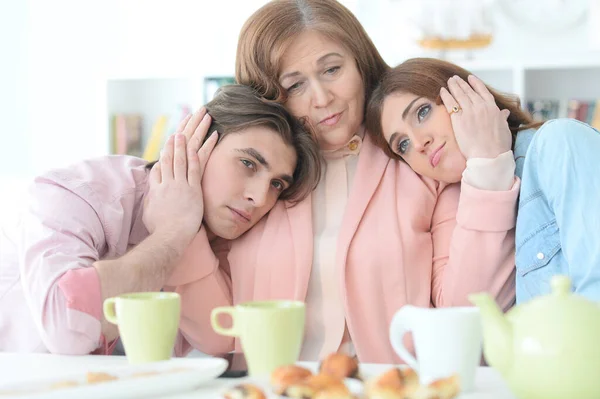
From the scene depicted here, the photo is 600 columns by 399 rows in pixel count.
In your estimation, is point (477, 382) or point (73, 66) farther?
point (73, 66)

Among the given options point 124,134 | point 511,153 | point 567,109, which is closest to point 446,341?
point 511,153

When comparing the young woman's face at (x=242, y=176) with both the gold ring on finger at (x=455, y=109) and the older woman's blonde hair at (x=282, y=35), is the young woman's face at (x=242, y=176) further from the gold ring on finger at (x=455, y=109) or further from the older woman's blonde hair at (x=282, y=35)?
the gold ring on finger at (x=455, y=109)

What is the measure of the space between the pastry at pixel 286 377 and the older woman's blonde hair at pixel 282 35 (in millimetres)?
993

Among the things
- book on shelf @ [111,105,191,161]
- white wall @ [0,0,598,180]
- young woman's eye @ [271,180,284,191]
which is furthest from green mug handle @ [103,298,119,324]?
white wall @ [0,0,598,180]

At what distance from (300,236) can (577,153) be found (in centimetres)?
60

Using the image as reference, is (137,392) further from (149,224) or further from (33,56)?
(33,56)

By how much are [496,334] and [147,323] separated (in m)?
0.50

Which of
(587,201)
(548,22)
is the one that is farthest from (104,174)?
(548,22)

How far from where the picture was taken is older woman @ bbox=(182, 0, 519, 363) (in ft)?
5.57

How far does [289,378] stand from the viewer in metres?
0.96

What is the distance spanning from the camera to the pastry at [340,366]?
101 cm

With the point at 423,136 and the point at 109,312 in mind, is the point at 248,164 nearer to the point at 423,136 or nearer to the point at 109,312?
the point at 423,136

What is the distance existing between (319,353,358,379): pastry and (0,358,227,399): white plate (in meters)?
0.14

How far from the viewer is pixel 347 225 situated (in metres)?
1.81
